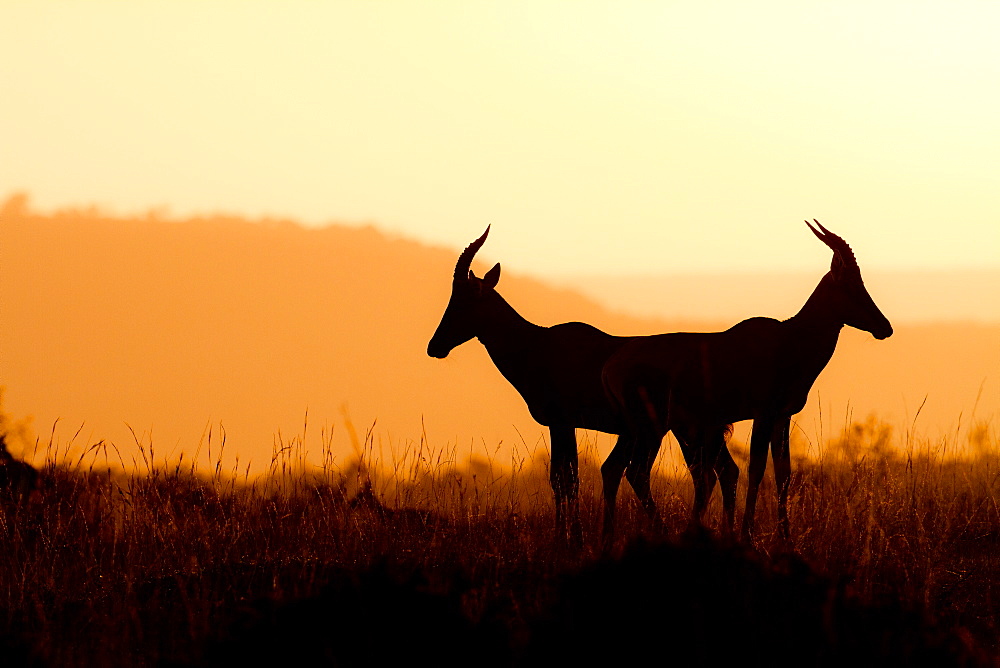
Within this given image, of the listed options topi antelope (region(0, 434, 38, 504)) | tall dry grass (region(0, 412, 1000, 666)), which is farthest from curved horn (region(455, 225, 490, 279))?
topi antelope (region(0, 434, 38, 504))

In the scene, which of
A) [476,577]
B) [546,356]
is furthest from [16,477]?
[476,577]

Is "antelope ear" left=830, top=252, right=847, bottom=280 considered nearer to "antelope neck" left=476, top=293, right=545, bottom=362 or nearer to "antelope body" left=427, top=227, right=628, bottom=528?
"antelope body" left=427, top=227, right=628, bottom=528

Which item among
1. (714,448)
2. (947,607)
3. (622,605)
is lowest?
(947,607)

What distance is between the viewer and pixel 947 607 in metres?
7.21

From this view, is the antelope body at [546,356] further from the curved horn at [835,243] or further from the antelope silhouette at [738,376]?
the curved horn at [835,243]

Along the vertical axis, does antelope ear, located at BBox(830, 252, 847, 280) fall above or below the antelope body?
above

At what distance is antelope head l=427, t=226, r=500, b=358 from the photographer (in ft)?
32.9

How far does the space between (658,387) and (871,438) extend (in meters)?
3.98

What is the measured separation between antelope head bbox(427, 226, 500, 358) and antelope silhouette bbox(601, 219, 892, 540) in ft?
5.28

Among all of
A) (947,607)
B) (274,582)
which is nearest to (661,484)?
(947,607)

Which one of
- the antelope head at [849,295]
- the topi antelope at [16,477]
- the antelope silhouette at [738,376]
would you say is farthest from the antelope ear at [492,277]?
the topi antelope at [16,477]

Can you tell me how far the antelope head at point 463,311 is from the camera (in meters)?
10.0

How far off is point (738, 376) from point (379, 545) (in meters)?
2.88

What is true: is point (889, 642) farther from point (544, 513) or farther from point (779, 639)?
point (544, 513)
